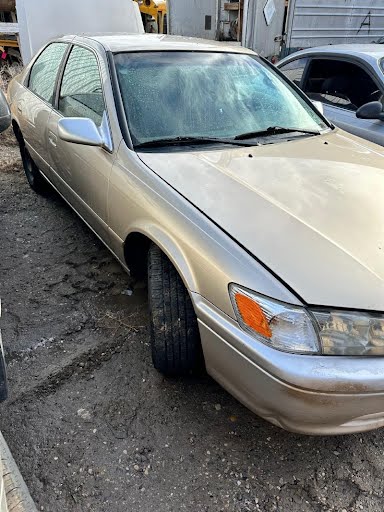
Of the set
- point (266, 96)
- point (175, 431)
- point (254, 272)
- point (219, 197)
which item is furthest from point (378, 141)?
point (175, 431)

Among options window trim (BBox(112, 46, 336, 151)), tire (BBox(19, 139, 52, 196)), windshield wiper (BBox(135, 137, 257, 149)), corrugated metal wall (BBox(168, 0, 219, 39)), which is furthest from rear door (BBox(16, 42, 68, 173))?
corrugated metal wall (BBox(168, 0, 219, 39))

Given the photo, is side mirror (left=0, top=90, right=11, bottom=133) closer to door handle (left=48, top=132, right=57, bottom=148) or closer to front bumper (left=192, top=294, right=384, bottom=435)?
door handle (left=48, top=132, right=57, bottom=148)

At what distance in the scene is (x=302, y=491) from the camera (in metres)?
1.90

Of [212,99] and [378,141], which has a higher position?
[212,99]

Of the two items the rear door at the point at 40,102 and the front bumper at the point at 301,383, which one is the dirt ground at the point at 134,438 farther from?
the rear door at the point at 40,102

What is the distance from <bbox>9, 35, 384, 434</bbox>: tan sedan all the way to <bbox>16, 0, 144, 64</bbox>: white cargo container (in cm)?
385

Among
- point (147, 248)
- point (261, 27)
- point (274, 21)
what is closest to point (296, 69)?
point (147, 248)

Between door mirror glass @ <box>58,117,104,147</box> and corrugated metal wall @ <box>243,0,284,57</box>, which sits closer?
door mirror glass @ <box>58,117,104,147</box>

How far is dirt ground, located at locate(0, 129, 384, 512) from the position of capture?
1877 mm

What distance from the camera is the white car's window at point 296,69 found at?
4961 mm

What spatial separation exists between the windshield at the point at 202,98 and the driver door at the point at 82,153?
0.73 feet

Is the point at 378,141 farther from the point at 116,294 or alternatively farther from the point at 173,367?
the point at 173,367

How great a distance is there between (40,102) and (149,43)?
1149 mm

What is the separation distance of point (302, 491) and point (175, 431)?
607 millimetres
